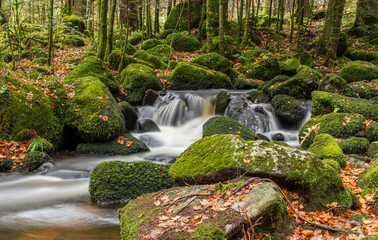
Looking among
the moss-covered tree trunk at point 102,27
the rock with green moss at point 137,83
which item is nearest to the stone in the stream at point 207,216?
the rock with green moss at point 137,83

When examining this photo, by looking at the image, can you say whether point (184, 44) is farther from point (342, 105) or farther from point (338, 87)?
point (342, 105)

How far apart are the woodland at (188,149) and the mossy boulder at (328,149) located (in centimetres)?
3

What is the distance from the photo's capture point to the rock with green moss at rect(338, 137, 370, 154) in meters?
6.86

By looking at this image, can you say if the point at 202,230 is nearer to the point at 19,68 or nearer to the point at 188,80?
the point at 188,80

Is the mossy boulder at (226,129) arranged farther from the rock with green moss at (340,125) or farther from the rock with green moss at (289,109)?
the rock with green moss at (289,109)

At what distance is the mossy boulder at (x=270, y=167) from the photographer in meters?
3.71

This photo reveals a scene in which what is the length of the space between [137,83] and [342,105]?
301 inches

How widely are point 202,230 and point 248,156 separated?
1706 millimetres

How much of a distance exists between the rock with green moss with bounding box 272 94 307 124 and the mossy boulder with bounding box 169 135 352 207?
675 centimetres

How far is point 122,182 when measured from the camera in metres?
5.06

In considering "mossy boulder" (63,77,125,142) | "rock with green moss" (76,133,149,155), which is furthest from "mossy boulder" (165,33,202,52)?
"rock with green moss" (76,133,149,155)

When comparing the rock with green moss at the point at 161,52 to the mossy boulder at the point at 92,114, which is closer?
the mossy boulder at the point at 92,114

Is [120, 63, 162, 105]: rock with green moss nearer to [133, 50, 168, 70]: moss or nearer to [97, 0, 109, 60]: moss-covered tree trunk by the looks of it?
[97, 0, 109, 60]: moss-covered tree trunk

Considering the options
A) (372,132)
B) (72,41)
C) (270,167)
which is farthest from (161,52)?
(270,167)
